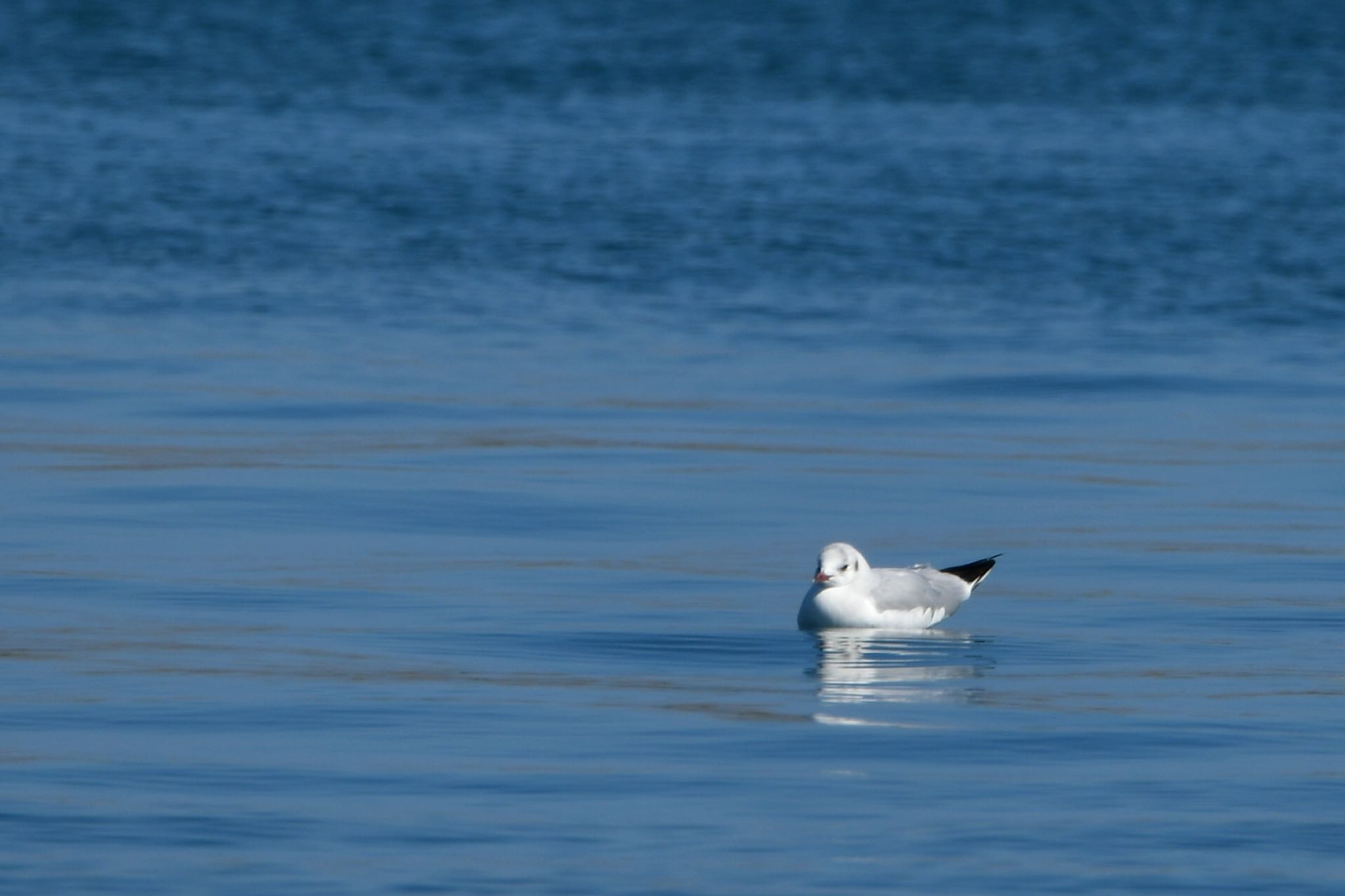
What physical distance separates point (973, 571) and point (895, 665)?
1041 millimetres

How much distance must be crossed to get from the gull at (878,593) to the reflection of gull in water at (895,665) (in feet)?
0.23

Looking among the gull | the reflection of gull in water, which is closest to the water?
the reflection of gull in water

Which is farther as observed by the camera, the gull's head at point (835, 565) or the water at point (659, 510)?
the gull's head at point (835, 565)

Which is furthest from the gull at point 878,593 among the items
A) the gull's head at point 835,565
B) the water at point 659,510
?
the water at point 659,510

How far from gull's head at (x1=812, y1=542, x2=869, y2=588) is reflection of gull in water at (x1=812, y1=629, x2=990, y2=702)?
24 cm

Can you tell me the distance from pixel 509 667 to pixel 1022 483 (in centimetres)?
556

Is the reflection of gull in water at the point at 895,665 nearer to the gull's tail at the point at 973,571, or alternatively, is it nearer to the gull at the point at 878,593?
the gull at the point at 878,593

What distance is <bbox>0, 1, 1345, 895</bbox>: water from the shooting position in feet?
29.6

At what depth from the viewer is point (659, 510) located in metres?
14.9

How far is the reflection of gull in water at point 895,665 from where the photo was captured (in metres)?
11.0

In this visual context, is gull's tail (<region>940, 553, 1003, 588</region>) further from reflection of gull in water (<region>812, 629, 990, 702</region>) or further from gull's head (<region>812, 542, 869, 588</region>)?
gull's head (<region>812, 542, 869, 588</region>)

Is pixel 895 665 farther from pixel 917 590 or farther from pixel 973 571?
pixel 973 571

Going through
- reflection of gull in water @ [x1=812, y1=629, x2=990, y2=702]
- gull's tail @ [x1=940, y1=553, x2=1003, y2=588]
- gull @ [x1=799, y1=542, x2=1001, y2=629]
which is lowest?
reflection of gull in water @ [x1=812, y1=629, x2=990, y2=702]

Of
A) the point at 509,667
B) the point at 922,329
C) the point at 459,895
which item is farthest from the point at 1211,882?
the point at 922,329
